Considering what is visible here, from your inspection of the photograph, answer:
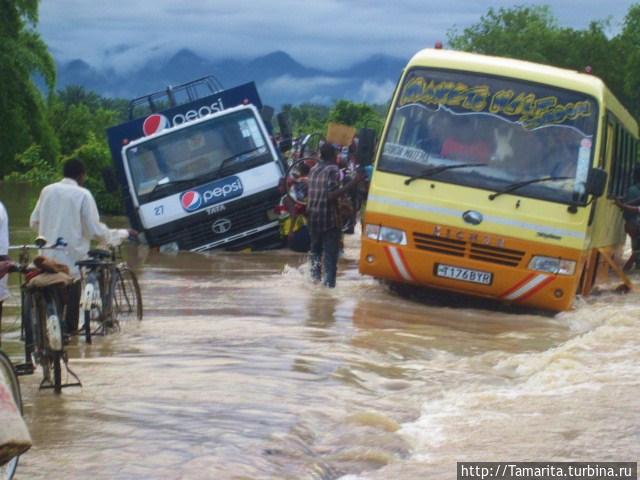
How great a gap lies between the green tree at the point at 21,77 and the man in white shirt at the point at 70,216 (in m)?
20.6

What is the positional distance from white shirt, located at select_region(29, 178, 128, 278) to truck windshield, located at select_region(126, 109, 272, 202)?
33.1 feet

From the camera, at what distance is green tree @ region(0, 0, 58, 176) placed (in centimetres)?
3042

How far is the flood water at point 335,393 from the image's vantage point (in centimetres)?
698

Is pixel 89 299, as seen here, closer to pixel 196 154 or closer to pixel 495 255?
pixel 495 255

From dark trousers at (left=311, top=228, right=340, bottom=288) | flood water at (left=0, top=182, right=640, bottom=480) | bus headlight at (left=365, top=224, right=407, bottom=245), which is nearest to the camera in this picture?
flood water at (left=0, top=182, right=640, bottom=480)

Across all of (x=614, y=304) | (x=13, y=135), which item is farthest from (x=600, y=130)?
(x=13, y=135)

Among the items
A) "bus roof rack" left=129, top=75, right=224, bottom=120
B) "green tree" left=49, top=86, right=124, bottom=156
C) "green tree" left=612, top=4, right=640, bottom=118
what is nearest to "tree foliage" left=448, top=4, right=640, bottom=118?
"green tree" left=612, top=4, right=640, bottom=118

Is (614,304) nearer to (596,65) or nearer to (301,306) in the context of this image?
(301,306)

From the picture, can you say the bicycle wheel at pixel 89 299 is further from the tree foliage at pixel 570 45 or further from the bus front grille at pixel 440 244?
the tree foliage at pixel 570 45

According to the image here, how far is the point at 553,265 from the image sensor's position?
42.6 ft

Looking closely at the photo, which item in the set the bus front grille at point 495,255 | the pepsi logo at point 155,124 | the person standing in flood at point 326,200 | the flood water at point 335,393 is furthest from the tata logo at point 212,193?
the bus front grille at point 495,255

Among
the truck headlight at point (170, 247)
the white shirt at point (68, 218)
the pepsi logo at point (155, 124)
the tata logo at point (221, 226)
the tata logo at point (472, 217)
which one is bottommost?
the truck headlight at point (170, 247)

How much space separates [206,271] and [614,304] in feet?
19.2

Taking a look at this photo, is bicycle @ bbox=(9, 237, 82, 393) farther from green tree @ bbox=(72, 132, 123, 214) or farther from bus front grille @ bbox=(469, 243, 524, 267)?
green tree @ bbox=(72, 132, 123, 214)
